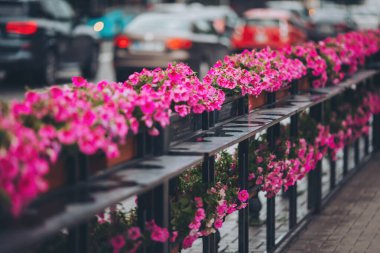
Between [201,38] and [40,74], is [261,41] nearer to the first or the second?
[201,38]

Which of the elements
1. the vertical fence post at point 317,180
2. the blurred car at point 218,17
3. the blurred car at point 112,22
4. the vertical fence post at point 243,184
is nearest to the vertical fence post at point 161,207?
the vertical fence post at point 243,184

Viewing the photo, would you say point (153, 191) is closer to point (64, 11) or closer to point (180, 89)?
point (180, 89)

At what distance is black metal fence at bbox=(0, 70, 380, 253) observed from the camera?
122 inches

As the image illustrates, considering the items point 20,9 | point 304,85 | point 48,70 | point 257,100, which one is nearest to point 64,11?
point 20,9

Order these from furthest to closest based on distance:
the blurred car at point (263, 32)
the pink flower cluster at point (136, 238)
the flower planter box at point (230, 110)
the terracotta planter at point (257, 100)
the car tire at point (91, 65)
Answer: the blurred car at point (263, 32) → the car tire at point (91, 65) → the terracotta planter at point (257, 100) → the flower planter box at point (230, 110) → the pink flower cluster at point (136, 238)

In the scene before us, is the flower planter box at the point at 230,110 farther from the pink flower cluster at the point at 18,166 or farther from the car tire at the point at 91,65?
the car tire at the point at 91,65

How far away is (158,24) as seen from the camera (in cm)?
2088

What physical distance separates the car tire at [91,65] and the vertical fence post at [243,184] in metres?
15.8

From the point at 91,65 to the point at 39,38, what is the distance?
3310 millimetres

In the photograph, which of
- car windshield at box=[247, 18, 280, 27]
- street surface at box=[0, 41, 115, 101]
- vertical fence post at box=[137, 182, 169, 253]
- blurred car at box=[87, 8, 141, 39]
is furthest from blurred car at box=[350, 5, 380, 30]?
vertical fence post at box=[137, 182, 169, 253]

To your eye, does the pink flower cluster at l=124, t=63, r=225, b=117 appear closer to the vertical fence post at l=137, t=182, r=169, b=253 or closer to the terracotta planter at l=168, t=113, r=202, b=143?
the terracotta planter at l=168, t=113, r=202, b=143

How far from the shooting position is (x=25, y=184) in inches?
122

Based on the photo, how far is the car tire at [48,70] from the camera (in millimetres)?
19188

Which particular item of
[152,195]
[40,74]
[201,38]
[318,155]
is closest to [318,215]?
[318,155]
